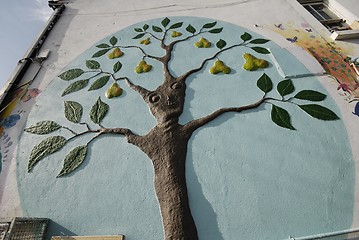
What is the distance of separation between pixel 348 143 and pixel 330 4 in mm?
5391

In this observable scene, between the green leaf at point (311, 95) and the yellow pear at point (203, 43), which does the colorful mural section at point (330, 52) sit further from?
the yellow pear at point (203, 43)

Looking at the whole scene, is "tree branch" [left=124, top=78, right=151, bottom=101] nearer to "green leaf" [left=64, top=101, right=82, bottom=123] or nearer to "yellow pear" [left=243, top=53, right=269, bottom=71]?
"green leaf" [left=64, top=101, right=82, bottom=123]

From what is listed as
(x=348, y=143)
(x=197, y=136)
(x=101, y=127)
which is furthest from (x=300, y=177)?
(x=101, y=127)

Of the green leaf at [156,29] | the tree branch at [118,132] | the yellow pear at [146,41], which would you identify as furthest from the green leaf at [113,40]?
the tree branch at [118,132]

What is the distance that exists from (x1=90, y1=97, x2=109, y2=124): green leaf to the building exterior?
27mm

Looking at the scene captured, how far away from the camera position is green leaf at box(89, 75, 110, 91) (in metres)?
5.37

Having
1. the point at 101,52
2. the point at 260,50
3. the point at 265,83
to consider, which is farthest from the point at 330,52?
the point at 101,52

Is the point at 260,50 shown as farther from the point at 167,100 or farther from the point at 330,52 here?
the point at 167,100

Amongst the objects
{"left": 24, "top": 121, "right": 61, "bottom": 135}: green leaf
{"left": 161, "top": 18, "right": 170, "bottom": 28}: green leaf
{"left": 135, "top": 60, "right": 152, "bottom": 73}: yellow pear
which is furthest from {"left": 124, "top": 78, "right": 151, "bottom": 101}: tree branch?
{"left": 161, "top": 18, "right": 170, "bottom": 28}: green leaf

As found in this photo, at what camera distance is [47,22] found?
7.49 metres

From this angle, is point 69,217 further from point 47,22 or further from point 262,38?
point 47,22

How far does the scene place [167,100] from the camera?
4.77 m

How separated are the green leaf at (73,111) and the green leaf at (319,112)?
164 inches

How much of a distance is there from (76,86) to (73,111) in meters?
0.77
